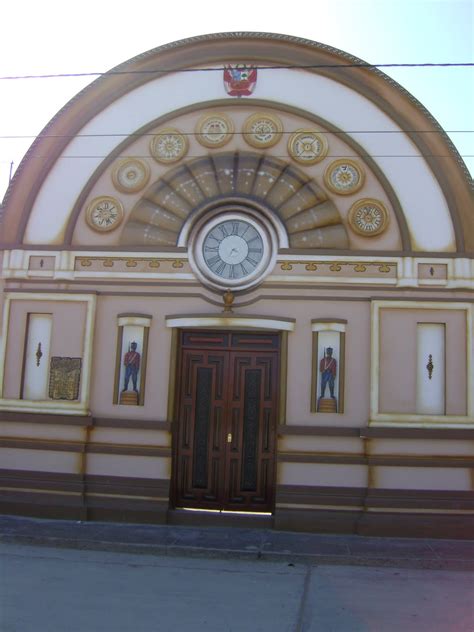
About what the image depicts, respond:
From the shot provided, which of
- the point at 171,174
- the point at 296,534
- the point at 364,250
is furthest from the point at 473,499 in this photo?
the point at 171,174

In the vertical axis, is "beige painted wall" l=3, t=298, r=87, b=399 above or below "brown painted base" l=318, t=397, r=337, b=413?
above

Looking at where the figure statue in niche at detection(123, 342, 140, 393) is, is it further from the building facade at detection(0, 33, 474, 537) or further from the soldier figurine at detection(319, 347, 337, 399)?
the soldier figurine at detection(319, 347, 337, 399)

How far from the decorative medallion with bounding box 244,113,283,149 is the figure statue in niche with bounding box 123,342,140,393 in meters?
3.73

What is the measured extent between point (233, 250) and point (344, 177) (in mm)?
2041

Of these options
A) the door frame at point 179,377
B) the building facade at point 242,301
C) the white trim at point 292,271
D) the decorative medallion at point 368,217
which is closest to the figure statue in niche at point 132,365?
the building facade at point 242,301

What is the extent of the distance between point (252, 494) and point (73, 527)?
263cm

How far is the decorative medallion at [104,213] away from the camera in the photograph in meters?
10.7

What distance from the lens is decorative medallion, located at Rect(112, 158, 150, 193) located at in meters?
10.7

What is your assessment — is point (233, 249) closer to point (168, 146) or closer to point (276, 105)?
point (168, 146)

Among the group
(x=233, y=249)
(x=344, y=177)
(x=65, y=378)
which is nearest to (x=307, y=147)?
(x=344, y=177)

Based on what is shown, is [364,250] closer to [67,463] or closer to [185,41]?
[185,41]

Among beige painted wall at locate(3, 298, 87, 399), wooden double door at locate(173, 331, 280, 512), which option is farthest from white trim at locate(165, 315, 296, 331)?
beige painted wall at locate(3, 298, 87, 399)

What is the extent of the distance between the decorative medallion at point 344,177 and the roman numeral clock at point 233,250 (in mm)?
1164

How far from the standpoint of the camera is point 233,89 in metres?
10.7
